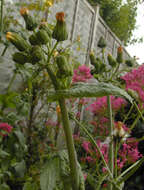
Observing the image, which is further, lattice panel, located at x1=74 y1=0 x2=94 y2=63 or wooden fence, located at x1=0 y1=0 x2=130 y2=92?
lattice panel, located at x1=74 y1=0 x2=94 y2=63

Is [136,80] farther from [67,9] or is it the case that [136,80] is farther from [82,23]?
[82,23]

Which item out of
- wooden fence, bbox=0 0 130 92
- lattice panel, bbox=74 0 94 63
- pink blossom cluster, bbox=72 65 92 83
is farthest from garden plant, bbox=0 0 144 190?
lattice panel, bbox=74 0 94 63

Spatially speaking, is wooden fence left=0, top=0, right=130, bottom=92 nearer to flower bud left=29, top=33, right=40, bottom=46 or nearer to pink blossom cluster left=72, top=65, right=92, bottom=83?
pink blossom cluster left=72, top=65, right=92, bottom=83

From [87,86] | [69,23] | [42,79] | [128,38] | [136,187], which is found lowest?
[136,187]

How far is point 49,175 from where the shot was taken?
467 mm

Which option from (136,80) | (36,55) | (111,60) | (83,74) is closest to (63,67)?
(36,55)

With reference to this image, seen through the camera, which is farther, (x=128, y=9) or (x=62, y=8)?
(x=128, y=9)

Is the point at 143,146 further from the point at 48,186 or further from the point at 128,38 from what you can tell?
the point at 128,38

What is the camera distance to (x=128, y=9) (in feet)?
16.4

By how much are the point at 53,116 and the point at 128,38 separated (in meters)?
4.30

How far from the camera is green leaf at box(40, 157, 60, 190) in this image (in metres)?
0.47

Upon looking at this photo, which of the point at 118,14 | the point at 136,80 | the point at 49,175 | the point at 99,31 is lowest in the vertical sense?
the point at 49,175

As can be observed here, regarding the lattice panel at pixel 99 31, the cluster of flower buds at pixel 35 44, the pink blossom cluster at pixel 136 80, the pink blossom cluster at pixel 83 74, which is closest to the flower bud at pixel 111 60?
the pink blossom cluster at pixel 136 80

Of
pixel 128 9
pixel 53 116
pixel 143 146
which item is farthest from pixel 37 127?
pixel 128 9
